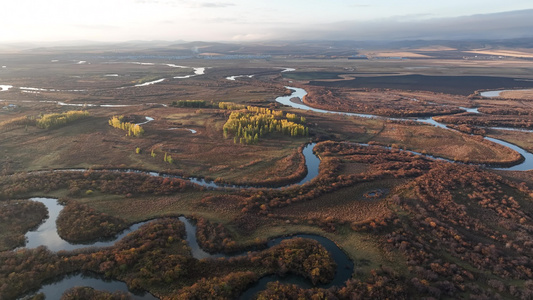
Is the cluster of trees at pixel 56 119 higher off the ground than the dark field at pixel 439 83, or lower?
lower

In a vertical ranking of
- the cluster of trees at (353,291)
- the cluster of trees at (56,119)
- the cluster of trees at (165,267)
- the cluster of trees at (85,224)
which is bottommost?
the cluster of trees at (353,291)

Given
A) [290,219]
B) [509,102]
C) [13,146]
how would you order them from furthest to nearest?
[509,102] → [13,146] → [290,219]

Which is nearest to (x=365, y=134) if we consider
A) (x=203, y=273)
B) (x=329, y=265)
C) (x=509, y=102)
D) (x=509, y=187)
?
(x=509, y=187)

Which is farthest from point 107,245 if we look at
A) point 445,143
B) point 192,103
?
point 192,103

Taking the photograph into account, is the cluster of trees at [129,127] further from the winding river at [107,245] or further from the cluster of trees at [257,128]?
the winding river at [107,245]

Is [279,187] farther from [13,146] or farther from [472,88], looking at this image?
[472,88]

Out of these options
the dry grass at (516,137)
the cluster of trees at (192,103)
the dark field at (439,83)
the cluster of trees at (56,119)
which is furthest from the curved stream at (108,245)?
the dark field at (439,83)
